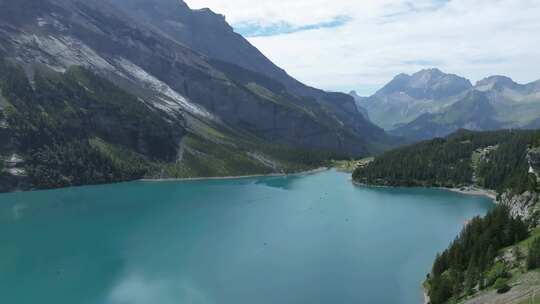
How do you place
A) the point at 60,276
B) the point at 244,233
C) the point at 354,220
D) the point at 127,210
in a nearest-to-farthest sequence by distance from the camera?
the point at 60,276 < the point at 244,233 < the point at 354,220 < the point at 127,210

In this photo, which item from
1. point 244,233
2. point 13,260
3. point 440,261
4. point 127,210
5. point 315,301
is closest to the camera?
point 315,301

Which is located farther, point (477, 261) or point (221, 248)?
point (221, 248)

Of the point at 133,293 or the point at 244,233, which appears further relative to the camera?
the point at 244,233

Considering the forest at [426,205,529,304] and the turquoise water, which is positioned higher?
the forest at [426,205,529,304]

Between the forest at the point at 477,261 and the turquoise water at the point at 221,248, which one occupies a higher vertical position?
the forest at the point at 477,261

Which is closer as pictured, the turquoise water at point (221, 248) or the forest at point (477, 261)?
the forest at point (477, 261)

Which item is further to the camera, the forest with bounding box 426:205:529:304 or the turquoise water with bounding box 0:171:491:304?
the turquoise water with bounding box 0:171:491:304

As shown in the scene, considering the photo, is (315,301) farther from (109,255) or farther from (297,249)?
(109,255)

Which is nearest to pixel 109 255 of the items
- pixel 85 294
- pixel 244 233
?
pixel 85 294
